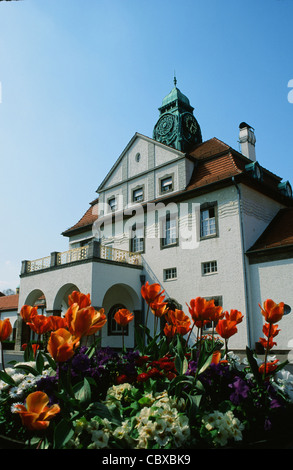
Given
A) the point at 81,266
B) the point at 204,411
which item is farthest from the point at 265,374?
the point at 81,266

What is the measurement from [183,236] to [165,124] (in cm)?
960

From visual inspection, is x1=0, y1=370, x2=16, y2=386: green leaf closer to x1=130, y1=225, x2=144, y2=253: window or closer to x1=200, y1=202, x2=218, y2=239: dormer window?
x1=200, y1=202, x2=218, y2=239: dormer window

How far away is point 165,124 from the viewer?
24328 mm

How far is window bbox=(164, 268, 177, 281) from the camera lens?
1883 centimetres

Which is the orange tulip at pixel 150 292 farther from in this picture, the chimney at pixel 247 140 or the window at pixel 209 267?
the chimney at pixel 247 140

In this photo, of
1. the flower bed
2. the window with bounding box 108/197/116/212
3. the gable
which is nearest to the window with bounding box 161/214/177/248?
the gable

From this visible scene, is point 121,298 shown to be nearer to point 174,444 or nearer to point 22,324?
point 22,324

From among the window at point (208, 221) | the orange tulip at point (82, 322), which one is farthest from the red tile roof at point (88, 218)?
the orange tulip at point (82, 322)

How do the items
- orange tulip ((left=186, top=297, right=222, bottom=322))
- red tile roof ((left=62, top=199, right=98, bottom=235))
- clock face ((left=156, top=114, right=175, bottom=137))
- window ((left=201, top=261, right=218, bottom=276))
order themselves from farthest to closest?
red tile roof ((left=62, top=199, right=98, bottom=235)) → clock face ((left=156, top=114, right=175, bottom=137)) → window ((left=201, top=261, right=218, bottom=276)) → orange tulip ((left=186, top=297, right=222, bottom=322))

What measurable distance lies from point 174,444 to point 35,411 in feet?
3.38

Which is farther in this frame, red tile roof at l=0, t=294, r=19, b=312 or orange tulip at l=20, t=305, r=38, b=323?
red tile roof at l=0, t=294, r=19, b=312

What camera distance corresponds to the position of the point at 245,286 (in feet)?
51.6

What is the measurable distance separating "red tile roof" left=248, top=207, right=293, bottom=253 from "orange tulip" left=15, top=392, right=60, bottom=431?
14.5 metres

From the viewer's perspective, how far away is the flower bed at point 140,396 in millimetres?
2488
